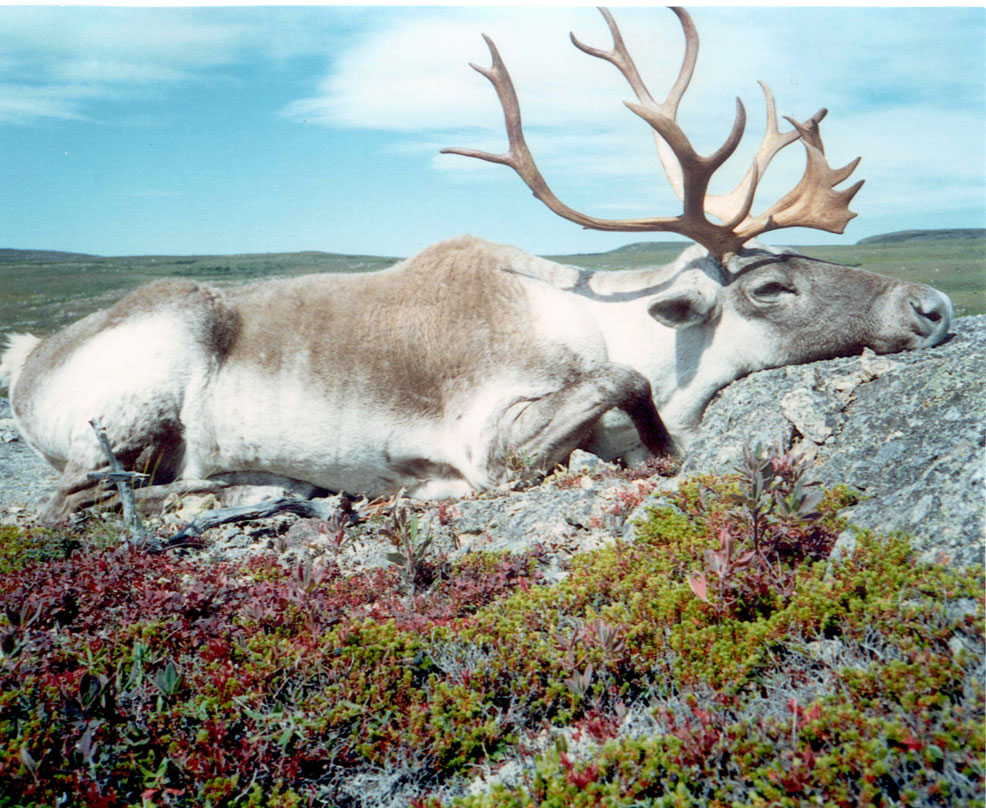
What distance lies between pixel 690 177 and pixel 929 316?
2185 mm

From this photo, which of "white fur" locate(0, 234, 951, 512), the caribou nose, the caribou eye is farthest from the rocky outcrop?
the caribou eye

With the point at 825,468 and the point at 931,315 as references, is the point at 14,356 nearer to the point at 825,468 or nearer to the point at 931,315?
the point at 825,468

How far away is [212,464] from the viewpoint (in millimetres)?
6781

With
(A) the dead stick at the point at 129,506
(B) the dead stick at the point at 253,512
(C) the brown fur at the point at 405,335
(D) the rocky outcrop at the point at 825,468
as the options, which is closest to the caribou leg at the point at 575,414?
(D) the rocky outcrop at the point at 825,468

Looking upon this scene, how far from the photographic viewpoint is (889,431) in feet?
13.6

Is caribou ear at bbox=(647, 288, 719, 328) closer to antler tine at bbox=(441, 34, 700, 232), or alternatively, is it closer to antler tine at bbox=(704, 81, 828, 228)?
antler tine at bbox=(441, 34, 700, 232)

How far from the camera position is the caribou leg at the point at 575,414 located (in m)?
6.03

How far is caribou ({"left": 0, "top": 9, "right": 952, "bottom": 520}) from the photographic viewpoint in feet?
20.3

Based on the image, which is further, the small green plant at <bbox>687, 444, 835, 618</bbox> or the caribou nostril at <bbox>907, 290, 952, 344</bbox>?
the caribou nostril at <bbox>907, 290, 952, 344</bbox>

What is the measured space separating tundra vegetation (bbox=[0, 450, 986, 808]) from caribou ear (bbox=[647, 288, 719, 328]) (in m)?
2.72

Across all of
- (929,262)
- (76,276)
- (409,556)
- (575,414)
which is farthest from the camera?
(76,276)

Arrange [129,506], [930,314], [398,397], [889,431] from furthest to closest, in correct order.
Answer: [398,397] < [930,314] < [129,506] < [889,431]

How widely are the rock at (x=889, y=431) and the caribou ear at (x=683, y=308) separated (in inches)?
26.3

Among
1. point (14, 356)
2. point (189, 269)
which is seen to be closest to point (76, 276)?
point (189, 269)
